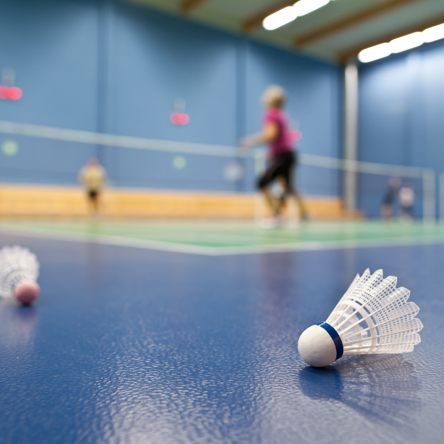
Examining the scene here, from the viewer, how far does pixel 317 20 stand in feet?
41.9

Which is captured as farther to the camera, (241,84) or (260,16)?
(241,84)

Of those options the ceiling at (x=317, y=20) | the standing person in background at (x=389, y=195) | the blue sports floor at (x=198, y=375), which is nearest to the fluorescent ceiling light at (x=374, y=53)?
the ceiling at (x=317, y=20)

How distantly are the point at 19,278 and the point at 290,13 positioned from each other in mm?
12463

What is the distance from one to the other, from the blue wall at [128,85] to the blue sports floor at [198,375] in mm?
9128

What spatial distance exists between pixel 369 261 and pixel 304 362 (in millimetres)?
1737

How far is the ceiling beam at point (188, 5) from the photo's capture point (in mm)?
11729

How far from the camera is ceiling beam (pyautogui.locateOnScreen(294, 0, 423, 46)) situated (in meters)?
10.8

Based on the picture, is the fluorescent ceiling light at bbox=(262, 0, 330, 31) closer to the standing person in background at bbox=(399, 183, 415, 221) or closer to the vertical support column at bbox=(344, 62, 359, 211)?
the vertical support column at bbox=(344, 62, 359, 211)

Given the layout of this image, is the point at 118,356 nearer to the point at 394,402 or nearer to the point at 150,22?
the point at 394,402

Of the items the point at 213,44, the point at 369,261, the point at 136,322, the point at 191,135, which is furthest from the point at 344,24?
the point at 136,322

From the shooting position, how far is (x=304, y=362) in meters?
0.70

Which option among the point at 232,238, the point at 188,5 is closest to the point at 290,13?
the point at 188,5

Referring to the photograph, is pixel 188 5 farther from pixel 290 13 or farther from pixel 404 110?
pixel 404 110

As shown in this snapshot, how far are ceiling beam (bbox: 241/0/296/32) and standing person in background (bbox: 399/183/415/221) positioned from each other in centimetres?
544
